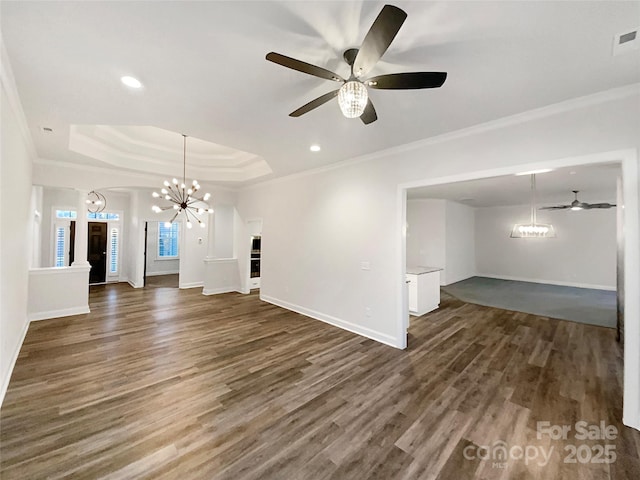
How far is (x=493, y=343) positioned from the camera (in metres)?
4.10

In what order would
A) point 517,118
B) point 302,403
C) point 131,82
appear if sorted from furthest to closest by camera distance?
point 517,118, point 302,403, point 131,82

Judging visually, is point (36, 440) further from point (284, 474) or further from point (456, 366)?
point (456, 366)

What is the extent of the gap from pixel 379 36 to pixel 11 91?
345 centimetres

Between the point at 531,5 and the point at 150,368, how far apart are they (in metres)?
4.78

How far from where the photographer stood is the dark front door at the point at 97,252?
28.2 feet

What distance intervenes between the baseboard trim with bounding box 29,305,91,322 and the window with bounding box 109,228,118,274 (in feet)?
14.0

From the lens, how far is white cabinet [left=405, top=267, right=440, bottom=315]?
5.39 m

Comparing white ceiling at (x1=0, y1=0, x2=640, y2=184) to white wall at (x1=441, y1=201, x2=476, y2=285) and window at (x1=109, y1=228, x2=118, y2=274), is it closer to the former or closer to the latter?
white wall at (x1=441, y1=201, x2=476, y2=285)

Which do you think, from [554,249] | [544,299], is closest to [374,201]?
[544,299]

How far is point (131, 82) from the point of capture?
2408 mm

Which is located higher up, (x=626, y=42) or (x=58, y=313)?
(x=626, y=42)

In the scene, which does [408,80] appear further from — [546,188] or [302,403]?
[546,188]

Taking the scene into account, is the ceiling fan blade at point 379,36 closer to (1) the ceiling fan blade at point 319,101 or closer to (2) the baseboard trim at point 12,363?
(1) the ceiling fan blade at point 319,101

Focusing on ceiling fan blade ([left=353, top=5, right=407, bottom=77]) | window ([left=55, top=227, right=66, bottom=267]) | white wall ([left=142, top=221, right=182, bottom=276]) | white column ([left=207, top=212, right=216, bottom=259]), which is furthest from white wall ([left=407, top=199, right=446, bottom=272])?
window ([left=55, top=227, right=66, bottom=267])
